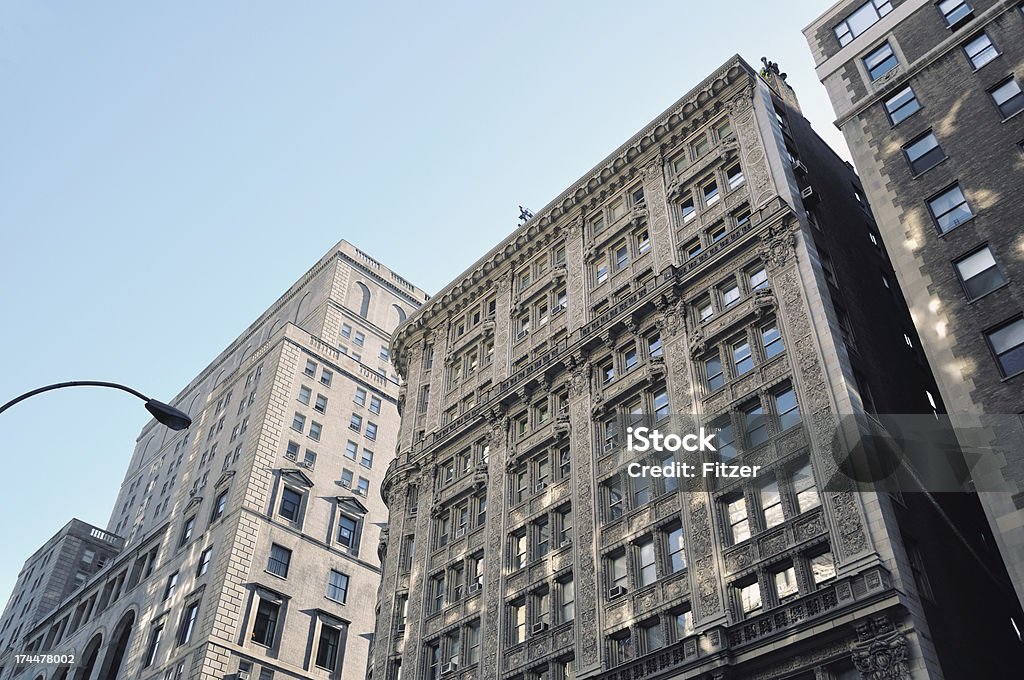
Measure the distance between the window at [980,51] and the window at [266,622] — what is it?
50619 mm

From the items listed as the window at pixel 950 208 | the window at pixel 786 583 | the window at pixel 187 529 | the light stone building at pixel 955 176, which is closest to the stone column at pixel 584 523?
the window at pixel 786 583

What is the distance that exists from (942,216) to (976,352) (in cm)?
679

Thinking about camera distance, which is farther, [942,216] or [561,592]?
[561,592]

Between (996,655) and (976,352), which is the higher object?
(976,352)

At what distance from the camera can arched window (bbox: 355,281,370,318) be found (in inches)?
3711

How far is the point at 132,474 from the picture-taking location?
370ft

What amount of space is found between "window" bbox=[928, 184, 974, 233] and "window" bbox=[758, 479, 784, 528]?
12005 mm

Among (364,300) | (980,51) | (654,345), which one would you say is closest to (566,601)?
(654,345)

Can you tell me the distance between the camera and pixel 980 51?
129 ft

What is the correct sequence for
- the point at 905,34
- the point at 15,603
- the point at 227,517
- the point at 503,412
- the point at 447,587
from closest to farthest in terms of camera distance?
the point at 905,34 < the point at 447,587 < the point at 503,412 < the point at 227,517 < the point at 15,603

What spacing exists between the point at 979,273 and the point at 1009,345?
337cm

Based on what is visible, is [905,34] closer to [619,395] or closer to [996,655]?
[619,395]

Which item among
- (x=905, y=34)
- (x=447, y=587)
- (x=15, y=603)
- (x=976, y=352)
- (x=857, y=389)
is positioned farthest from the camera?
(x=15, y=603)

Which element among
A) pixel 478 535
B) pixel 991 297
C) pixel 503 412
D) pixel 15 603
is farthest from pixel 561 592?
pixel 15 603
